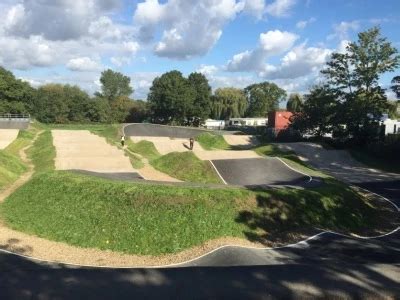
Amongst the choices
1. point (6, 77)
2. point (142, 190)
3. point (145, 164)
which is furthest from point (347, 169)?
point (6, 77)

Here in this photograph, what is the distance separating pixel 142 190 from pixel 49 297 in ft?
38.4

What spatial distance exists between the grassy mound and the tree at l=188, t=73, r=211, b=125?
51585mm

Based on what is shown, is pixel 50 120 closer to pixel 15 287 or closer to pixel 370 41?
pixel 370 41

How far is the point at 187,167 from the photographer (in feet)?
90.3

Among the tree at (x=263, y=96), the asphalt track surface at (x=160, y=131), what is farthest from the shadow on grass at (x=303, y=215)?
the tree at (x=263, y=96)

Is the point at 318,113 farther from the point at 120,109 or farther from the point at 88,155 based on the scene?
the point at 120,109

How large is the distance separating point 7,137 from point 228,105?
70139mm

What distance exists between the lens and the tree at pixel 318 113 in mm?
44125

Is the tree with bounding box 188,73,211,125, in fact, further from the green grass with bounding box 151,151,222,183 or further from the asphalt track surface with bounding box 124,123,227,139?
the green grass with bounding box 151,151,222,183

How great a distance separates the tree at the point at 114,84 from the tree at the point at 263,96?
3535cm

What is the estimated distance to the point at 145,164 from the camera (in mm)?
30453

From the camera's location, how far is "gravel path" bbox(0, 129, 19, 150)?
38031mm

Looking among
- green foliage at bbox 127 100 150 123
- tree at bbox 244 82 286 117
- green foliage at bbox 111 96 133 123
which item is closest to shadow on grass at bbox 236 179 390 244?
green foliage at bbox 127 100 150 123

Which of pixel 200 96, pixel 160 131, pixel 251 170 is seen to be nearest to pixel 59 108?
pixel 200 96
